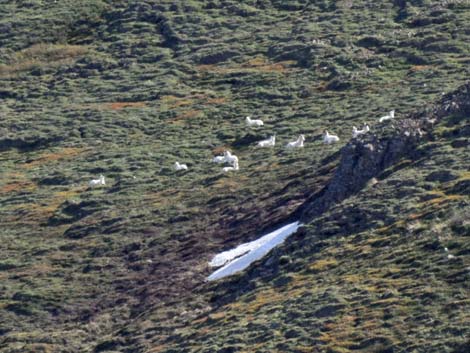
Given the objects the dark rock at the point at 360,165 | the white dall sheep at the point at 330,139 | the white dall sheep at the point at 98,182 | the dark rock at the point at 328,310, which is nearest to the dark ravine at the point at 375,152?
the dark rock at the point at 360,165

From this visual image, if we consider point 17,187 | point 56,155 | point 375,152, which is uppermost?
point 375,152

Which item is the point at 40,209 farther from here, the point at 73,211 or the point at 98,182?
the point at 98,182

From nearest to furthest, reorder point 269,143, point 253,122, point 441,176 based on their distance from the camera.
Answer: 1. point 441,176
2. point 269,143
3. point 253,122

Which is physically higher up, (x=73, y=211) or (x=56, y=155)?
(x=73, y=211)

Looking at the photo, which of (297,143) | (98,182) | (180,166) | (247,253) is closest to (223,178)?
(297,143)

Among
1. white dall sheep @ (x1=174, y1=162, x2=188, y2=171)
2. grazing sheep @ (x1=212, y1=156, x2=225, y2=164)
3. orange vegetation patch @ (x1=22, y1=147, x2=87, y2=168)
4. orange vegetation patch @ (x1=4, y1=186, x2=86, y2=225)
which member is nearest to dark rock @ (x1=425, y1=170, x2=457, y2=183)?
orange vegetation patch @ (x1=4, y1=186, x2=86, y2=225)

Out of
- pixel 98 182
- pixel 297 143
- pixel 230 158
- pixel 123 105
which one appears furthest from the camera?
pixel 123 105

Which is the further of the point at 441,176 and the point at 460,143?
the point at 460,143

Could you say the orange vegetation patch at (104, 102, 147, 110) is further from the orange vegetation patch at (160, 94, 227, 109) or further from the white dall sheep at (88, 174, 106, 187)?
the white dall sheep at (88, 174, 106, 187)
